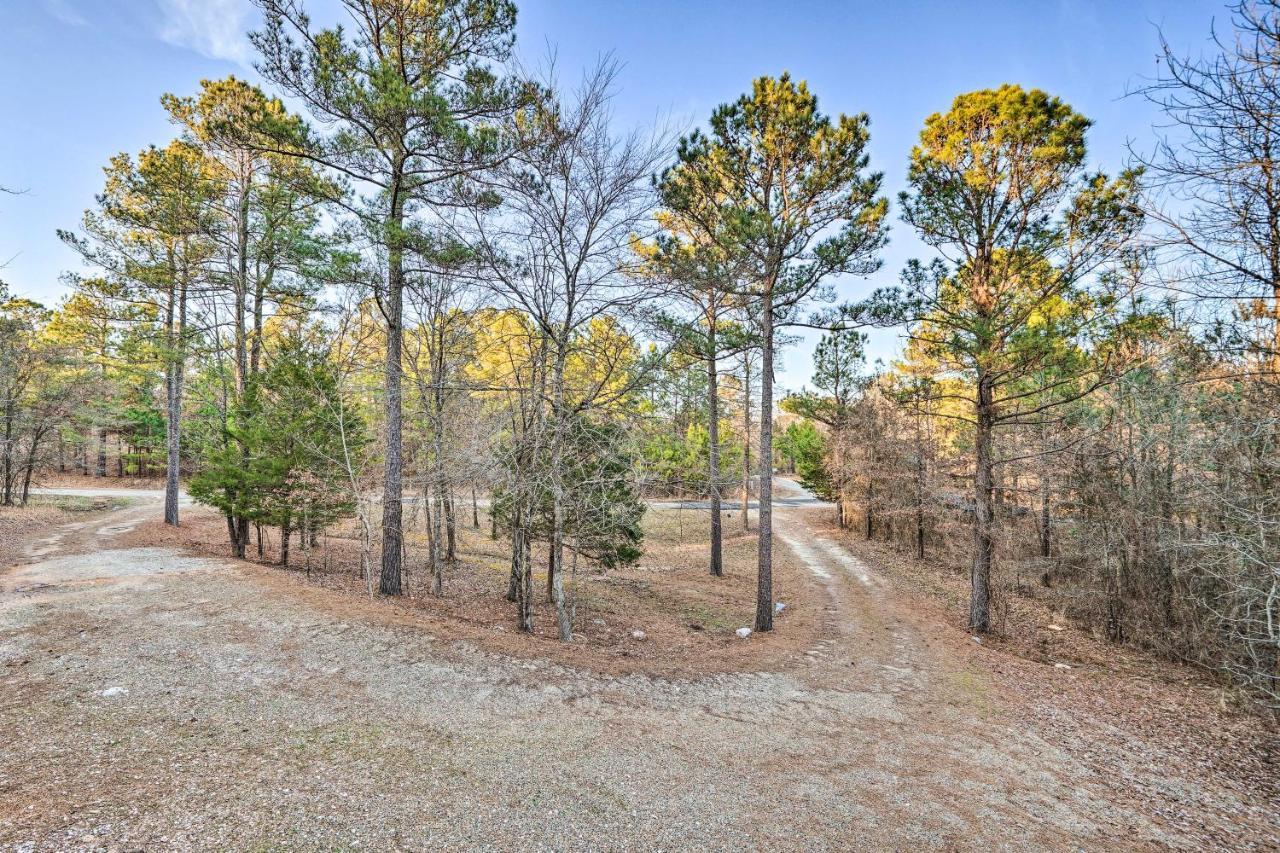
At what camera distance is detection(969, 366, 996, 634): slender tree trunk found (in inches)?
382

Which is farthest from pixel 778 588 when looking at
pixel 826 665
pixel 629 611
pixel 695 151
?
pixel 695 151

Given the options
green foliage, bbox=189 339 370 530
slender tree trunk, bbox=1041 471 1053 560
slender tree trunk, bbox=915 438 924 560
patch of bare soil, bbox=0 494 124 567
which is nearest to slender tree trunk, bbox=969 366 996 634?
slender tree trunk, bbox=1041 471 1053 560

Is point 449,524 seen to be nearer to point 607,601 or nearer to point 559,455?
point 607,601

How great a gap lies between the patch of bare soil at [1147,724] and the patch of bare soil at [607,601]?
3327 mm

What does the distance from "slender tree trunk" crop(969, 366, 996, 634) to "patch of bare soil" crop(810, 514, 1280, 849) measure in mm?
459

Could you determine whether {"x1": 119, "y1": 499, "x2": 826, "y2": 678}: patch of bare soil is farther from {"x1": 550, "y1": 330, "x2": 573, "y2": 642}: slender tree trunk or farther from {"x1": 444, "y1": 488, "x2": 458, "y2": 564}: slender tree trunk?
{"x1": 550, "y1": 330, "x2": 573, "y2": 642}: slender tree trunk

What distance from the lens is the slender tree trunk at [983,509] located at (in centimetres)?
970

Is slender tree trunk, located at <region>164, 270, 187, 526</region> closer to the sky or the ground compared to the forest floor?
closer to the sky

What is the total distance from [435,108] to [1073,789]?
1155cm

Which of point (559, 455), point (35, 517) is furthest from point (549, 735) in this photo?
point (35, 517)

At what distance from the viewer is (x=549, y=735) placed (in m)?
4.92

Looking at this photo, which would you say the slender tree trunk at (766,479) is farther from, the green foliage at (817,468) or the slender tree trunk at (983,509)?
the green foliage at (817,468)

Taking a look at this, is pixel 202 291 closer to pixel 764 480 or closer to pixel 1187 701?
pixel 764 480

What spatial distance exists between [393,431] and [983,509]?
1174 cm
